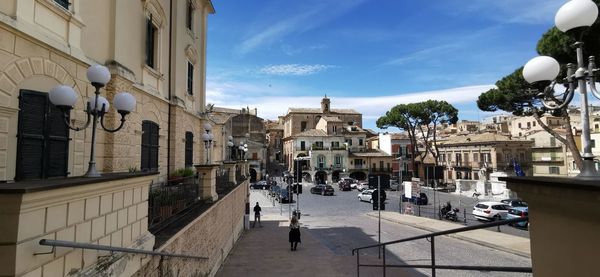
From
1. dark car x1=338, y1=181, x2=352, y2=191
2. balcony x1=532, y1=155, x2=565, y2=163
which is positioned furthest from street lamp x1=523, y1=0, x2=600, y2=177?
balcony x1=532, y1=155, x2=565, y2=163

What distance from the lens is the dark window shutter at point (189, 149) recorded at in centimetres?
1472

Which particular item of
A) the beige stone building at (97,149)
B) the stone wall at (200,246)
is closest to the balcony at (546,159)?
the stone wall at (200,246)

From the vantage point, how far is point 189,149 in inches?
593

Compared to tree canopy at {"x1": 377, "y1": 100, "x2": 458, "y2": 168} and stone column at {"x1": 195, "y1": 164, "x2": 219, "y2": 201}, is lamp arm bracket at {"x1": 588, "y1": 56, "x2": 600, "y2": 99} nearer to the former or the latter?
stone column at {"x1": 195, "y1": 164, "x2": 219, "y2": 201}

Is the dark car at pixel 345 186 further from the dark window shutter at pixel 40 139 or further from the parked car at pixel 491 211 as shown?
the dark window shutter at pixel 40 139

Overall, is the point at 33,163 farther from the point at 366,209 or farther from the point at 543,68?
the point at 366,209

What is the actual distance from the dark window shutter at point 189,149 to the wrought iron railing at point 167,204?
5.43 m

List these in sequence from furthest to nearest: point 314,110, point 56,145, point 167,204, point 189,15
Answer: point 314,110 < point 189,15 < point 167,204 < point 56,145

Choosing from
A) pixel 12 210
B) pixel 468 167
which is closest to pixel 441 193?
pixel 468 167

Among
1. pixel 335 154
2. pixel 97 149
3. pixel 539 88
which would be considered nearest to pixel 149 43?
pixel 97 149

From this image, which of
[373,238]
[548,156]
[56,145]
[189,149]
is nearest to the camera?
[56,145]

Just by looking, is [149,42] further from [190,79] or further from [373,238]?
[373,238]

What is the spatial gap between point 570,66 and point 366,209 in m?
27.6

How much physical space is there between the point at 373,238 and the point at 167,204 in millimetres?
12940
